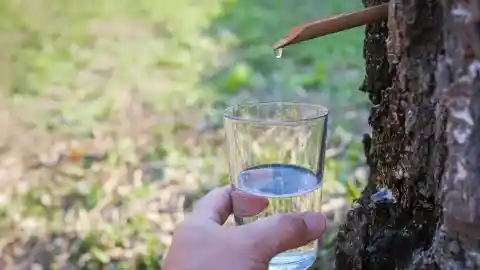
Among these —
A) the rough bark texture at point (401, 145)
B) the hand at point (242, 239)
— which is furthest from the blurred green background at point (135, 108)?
the hand at point (242, 239)

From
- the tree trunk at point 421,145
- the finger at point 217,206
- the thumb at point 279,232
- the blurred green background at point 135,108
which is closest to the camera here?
the tree trunk at point 421,145

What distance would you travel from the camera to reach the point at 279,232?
73cm

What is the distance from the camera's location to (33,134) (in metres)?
2.32

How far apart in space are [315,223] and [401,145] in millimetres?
144

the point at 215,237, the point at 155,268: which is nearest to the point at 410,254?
the point at 215,237

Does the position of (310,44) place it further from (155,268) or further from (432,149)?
(432,149)

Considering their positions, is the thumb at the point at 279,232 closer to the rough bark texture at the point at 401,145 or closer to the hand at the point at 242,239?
the hand at the point at 242,239

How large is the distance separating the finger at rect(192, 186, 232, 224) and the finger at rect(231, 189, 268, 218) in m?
0.02

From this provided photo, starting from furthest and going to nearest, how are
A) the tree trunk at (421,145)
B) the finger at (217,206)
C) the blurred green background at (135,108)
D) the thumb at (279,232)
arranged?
the blurred green background at (135,108) < the finger at (217,206) < the thumb at (279,232) < the tree trunk at (421,145)

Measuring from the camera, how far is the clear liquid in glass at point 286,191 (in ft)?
2.61

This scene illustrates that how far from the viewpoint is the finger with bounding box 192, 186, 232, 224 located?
33.2 inches

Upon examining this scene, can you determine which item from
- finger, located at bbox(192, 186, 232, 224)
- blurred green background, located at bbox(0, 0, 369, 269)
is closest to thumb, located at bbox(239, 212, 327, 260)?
finger, located at bbox(192, 186, 232, 224)

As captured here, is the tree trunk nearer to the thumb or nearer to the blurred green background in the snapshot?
the thumb

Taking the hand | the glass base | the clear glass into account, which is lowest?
the glass base
